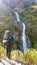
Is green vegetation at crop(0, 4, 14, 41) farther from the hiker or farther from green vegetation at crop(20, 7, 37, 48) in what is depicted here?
green vegetation at crop(20, 7, 37, 48)

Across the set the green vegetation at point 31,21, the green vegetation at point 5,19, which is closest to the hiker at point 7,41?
the green vegetation at point 5,19

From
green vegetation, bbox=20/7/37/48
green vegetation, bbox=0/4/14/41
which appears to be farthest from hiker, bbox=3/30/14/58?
green vegetation, bbox=20/7/37/48

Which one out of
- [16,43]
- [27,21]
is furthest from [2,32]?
[27,21]

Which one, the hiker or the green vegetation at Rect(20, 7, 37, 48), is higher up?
the green vegetation at Rect(20, 7, 37, 48)

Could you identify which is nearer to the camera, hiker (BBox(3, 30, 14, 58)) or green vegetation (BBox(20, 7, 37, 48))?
hiker (BBox(3, 30, 14, 58))

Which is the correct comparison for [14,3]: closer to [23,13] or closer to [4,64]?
[23,13]

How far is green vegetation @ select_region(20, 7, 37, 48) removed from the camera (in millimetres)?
24811

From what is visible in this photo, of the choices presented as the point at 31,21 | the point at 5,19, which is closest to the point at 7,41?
the point at 5,19

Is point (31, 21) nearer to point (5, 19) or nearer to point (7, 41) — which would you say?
point (5, 19)

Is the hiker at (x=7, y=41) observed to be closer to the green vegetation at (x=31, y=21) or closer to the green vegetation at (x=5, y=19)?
the green vegetation at (x=5, y=19)

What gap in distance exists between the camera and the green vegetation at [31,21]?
24811 millimetres

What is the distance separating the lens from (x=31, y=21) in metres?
27.1

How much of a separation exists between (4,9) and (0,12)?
4.53ft

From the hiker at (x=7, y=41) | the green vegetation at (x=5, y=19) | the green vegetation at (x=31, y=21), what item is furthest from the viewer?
the green vegetation at (x=31, y=21)
